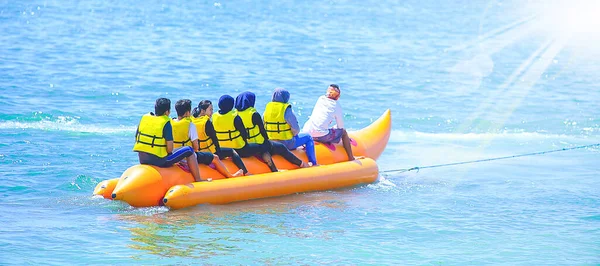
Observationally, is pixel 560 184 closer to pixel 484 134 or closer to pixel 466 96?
pixel 484 134

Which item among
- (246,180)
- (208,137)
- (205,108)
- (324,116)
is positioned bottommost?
(246,180)

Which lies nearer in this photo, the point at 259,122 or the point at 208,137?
the point at 208,137

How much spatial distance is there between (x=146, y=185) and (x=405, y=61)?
44.7ft

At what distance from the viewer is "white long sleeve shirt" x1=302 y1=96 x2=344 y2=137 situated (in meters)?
9.78

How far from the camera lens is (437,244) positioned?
7.77m

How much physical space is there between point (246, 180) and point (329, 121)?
1452 mm

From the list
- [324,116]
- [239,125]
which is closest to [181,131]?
[239,125]

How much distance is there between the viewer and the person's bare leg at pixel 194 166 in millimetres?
8391

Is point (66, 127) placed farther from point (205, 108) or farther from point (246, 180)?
point (246, 180)

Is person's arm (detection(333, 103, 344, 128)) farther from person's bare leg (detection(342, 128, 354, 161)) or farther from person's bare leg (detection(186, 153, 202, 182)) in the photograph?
person's bare leg (detection(186, 153, 202, 182))

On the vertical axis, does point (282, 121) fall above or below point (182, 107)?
below

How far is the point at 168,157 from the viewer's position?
830 cm

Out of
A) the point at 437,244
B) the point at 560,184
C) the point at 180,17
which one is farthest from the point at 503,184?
the point at 180,17

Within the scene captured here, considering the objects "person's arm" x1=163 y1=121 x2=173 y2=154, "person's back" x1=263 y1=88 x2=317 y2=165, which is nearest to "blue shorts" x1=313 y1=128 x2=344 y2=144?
"person's back" x1=263 y1=88 x2=317 y2=165
